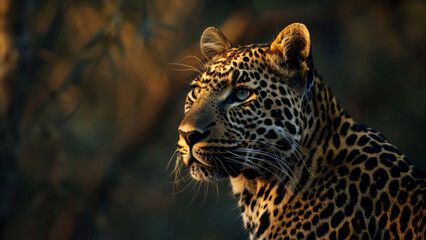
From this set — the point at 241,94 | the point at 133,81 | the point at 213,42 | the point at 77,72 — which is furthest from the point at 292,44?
the point at 133,81

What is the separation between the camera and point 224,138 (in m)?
3.68

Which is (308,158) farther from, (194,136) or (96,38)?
(96,38)

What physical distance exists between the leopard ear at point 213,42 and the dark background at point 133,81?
4.14 m

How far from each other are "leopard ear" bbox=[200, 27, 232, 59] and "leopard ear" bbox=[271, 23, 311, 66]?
0.57 meters

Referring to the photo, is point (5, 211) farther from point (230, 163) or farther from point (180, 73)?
point (230, 163)

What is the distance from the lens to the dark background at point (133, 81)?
8.98 meters

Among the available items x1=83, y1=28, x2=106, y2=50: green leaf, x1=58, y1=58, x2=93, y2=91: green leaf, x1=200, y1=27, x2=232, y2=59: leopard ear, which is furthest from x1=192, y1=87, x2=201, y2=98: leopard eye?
x1=58, y1=58, x2=93, y2=91: green leaf

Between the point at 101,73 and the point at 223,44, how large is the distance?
13610mm

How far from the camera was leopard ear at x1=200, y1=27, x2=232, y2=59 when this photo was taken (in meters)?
4.33

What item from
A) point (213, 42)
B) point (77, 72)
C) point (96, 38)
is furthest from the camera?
point (77, 72)

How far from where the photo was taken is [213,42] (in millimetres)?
4367

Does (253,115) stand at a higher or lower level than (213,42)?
lower

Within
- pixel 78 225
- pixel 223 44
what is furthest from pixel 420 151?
pixel 223 44

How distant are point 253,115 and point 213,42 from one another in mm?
823
